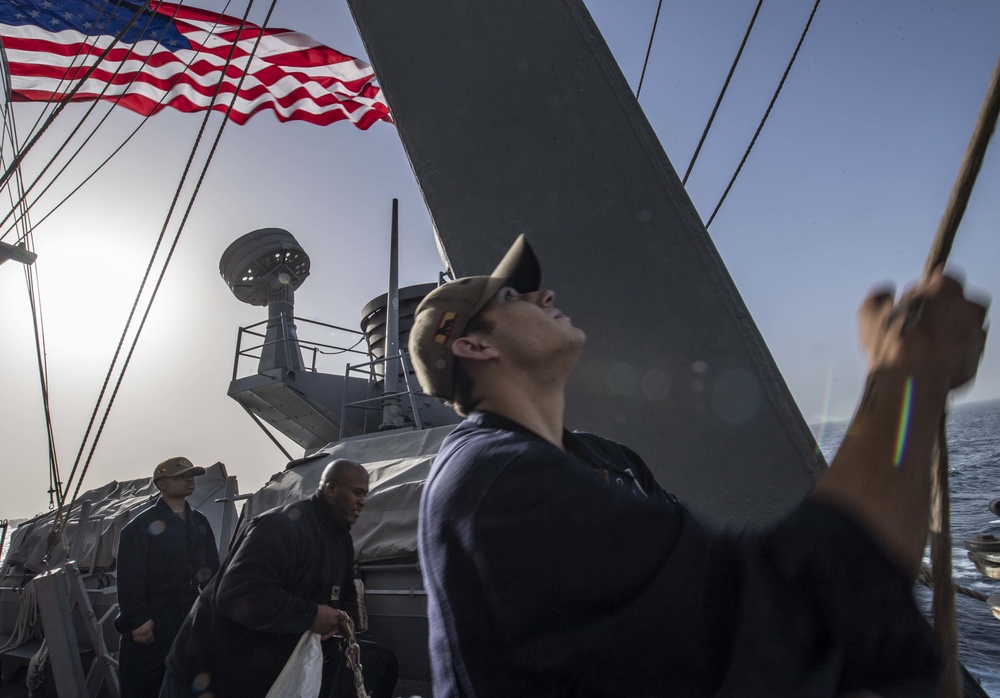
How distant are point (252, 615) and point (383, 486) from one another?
3.03 m

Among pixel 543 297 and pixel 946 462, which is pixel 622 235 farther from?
pixel 946 462

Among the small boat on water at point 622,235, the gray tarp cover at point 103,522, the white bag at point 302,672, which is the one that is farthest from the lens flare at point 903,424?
the gray tarp cover at point 103,522

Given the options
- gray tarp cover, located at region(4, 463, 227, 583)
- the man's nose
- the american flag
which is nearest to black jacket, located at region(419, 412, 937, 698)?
the man's nose

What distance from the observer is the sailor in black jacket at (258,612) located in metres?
2.58

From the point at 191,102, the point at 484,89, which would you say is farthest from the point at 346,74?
the point at 484,89

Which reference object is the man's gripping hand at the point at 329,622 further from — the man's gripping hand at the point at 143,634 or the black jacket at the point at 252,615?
the man's gripping hand at the point at 143,634

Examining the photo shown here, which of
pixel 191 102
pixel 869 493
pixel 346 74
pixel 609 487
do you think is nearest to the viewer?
pixel 869 493

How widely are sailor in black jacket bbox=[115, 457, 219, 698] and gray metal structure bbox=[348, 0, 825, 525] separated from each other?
357 cm

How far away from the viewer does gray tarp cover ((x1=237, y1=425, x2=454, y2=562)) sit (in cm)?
529

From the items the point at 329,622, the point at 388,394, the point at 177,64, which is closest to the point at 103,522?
the point at 388,394

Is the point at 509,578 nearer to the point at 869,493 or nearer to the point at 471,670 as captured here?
the point at 471,670

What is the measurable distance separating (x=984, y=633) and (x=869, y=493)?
12813 millimetres

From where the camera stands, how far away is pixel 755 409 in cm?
127

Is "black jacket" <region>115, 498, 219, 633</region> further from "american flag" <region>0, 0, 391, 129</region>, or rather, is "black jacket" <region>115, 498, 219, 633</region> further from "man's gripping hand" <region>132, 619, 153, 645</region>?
"american flag" <region>0, 0, 391, 129</region>
